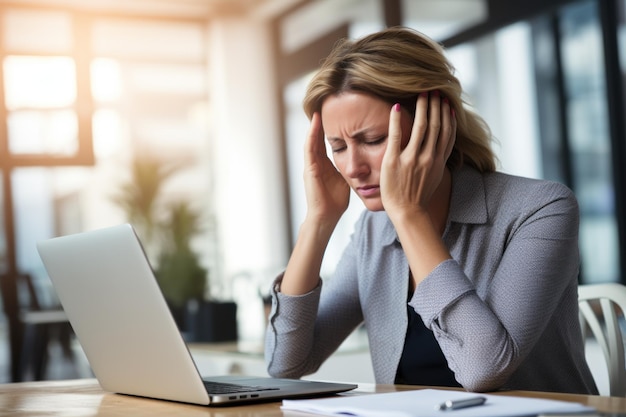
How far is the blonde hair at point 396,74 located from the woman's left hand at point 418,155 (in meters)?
0.03

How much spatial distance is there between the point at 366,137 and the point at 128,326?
1.85 ft

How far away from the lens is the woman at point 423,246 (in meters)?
1.38

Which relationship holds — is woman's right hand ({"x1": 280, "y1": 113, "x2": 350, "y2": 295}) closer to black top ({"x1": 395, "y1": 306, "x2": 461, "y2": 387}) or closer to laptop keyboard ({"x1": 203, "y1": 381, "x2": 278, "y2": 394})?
black top ({"x1": 395, "y1": 306, "x2": 461, "y2": 387})

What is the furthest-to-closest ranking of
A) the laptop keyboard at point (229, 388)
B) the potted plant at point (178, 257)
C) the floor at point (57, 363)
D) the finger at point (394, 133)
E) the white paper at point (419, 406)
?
the floor at point (57, 363) → the potted plant at point (178, 257) → the finger at point (394, 133) → the laptop keyboard at point (229, 388) → the white paper at point (419, 406)

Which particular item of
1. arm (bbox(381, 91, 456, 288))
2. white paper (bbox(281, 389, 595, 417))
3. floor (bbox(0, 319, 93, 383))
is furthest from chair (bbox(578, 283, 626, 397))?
floor (bbox(0, 319, 93, 383))

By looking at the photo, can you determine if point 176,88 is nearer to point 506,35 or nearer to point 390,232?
point 506,35

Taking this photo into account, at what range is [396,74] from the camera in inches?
63.0

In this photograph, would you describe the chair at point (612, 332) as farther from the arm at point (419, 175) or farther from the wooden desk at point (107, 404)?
the wooden desk at point (107, 404)

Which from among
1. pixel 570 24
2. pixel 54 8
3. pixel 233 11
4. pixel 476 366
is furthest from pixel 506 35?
pixel 476 366

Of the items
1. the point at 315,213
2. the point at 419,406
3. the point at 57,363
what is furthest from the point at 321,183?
the point at 57,363

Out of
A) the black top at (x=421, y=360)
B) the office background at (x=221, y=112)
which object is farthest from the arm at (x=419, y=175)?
the office background at (x=221, y=112)

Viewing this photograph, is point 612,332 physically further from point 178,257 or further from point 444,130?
point 178,257

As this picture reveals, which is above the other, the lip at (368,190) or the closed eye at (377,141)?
the closed eye at (377,141)

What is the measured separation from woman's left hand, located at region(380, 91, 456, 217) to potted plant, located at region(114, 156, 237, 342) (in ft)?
4.40
